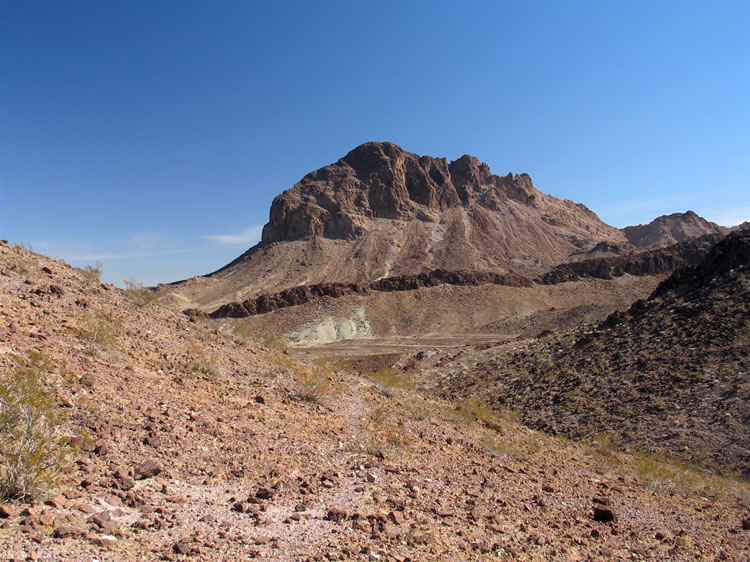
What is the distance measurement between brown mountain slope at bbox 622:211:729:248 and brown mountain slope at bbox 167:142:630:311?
951 centimetres

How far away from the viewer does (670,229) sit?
11619cm

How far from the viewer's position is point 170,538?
11.8ft

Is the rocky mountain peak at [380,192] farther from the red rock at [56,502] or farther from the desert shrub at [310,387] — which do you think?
the red rock at [56,502]

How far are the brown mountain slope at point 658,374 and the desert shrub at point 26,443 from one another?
11324mm

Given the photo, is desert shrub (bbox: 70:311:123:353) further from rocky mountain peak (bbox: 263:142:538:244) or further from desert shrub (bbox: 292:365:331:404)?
rocky mountain peak (bbox: 263:142:538:244)

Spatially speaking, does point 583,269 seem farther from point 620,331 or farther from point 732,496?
point 732,496

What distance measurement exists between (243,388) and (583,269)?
59870 mm

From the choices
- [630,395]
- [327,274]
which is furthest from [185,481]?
[327,274]

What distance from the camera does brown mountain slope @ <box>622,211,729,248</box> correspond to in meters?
111

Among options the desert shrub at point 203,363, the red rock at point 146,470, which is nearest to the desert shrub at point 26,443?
the red rock at point 146,470

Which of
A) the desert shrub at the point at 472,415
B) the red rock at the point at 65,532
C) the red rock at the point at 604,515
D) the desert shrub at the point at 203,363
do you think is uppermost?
the desert shrub at the point at 203,363

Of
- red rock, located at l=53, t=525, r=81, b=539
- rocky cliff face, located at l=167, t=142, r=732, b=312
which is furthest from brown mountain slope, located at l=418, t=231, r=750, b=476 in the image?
rocky cliff face, located at l=167, t=142, r=732, b=312

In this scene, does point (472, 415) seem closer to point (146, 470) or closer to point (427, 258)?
point (146, 470)

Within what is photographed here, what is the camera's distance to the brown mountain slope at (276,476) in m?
3.77
